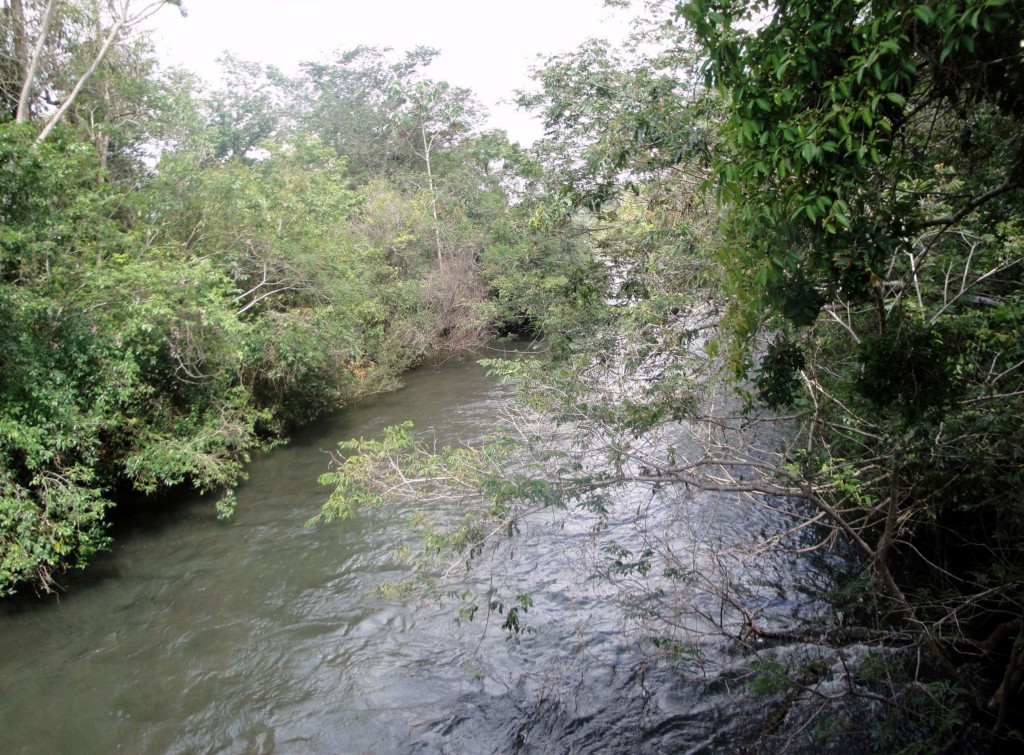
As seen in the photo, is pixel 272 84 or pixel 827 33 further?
pixel 272 84

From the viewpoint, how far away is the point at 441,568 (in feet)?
27.3

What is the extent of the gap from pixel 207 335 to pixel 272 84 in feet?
90.9

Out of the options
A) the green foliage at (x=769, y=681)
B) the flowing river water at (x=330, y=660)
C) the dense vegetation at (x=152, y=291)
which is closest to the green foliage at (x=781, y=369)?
the green foliage at (x=769, y=681)

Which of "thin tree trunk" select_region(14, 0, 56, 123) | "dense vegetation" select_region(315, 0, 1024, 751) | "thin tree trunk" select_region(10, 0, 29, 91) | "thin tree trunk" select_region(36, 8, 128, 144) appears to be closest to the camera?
"dense vegetation" select_region(315, 0, 1024, 751)

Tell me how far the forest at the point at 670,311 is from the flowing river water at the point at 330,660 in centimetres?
57

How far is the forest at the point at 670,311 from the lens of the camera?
298 centimetres

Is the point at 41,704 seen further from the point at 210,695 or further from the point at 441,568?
the point at 441,568

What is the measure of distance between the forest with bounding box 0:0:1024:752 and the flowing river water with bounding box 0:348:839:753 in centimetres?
57

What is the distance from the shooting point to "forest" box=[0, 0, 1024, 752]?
298cm

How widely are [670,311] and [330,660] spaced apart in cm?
511

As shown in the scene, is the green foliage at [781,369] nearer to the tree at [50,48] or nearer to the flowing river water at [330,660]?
the flowing river water at [330,660]

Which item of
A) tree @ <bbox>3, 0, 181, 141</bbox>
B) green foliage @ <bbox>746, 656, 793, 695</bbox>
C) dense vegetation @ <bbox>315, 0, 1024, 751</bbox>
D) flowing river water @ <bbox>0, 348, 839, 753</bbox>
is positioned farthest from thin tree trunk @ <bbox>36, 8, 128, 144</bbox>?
green foliage @ <bbox>746, 656, 793, 695</bbox>

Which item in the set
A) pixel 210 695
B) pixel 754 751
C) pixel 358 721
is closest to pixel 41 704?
pixel 210 695

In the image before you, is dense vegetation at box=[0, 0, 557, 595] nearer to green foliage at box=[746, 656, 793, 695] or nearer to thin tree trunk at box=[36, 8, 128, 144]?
thin tree trunk at box=[36, 8, 128, 144]
